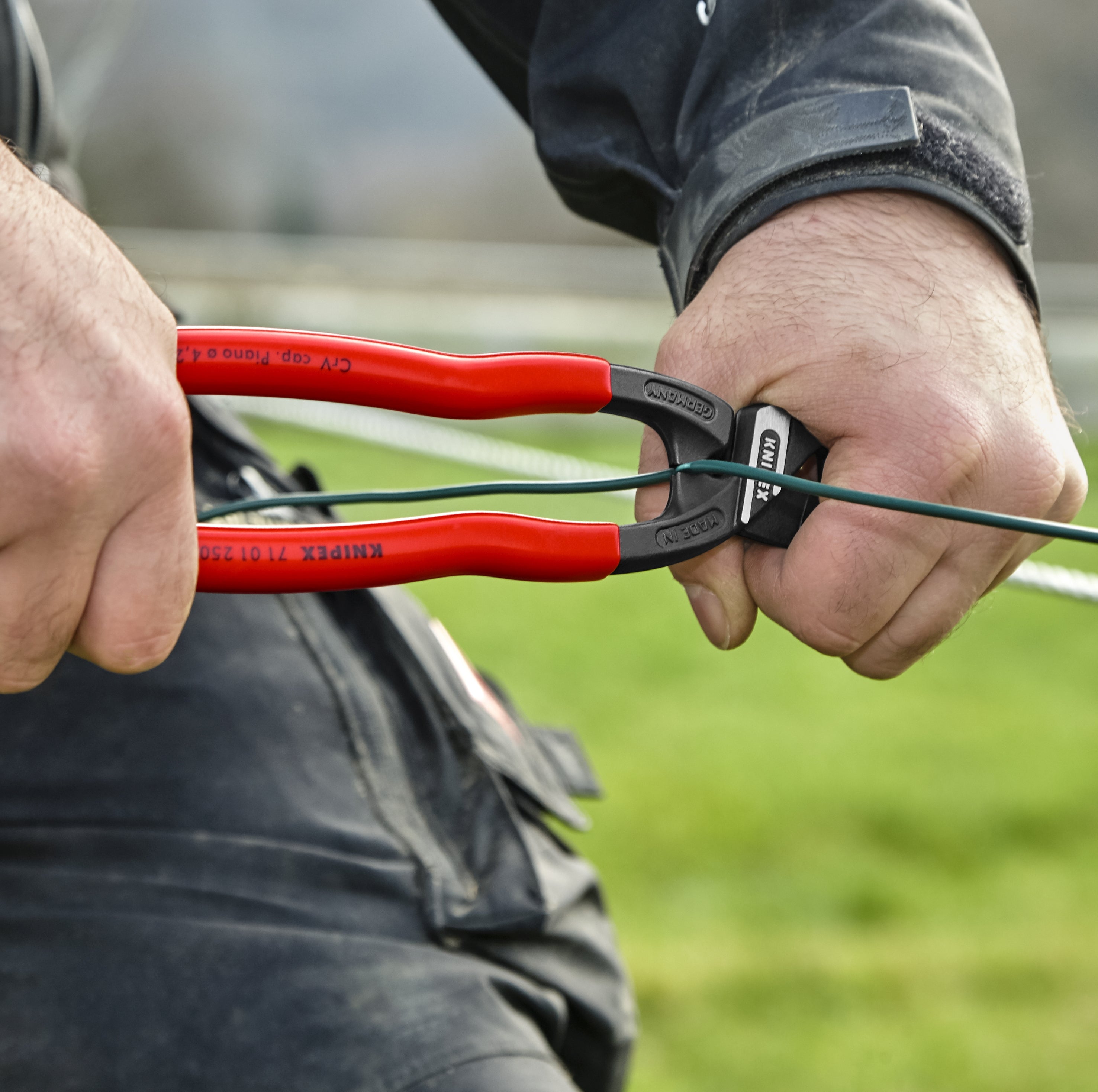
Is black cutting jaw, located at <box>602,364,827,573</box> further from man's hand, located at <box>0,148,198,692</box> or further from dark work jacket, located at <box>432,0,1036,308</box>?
man's hand, located at <box>0,148,198,692</box>

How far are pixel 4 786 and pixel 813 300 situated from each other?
1.67 ft

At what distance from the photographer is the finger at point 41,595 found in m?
0.36

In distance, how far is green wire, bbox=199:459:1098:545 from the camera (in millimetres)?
468

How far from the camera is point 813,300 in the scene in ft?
1.66

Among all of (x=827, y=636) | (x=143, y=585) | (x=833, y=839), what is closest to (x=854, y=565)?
(x=827, y=636)

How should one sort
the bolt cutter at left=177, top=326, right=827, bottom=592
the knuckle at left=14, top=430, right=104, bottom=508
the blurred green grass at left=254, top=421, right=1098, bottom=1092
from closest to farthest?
the knuckle at left=14, top=430, right=104, bottom=508, the bolt cutter at left=177, top=326, right=827, bottom=592, the blurred green grass at left=254, top=421, right=1098, bottom=1092

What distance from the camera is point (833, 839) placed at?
160cm

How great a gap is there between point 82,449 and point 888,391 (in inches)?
13.3

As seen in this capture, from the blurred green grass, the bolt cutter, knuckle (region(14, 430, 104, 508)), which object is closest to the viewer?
knuckle (region(14, 430, 104, 508))

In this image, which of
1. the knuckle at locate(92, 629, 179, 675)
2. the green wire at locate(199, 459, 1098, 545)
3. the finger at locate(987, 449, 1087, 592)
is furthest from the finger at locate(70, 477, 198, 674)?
the finger at locate(987, 449, 1087, 592)

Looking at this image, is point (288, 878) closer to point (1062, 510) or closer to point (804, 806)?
point (1062, 510)

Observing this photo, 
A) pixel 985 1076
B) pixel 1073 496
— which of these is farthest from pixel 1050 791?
pixel 1073 496

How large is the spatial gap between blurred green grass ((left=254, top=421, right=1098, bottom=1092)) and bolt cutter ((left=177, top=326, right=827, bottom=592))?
1.57 feet

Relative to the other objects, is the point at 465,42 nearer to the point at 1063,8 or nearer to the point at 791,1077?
the point at 791,1077
